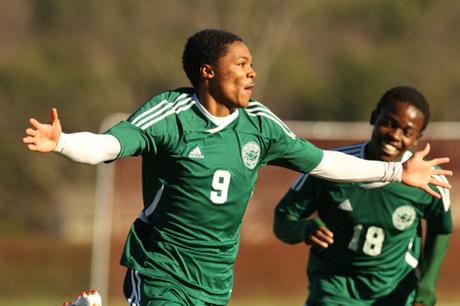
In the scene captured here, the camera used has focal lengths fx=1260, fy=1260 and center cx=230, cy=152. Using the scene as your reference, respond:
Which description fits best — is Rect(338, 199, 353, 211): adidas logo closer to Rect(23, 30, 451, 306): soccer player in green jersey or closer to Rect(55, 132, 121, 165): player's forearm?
Rect(23, 30, 451, 306): soccer player in green jersey

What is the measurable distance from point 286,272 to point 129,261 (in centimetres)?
1131

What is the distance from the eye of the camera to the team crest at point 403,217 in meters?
7.80

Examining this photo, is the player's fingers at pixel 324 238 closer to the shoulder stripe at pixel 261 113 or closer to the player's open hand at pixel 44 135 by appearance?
the shoulder stripe at pixel 261 113

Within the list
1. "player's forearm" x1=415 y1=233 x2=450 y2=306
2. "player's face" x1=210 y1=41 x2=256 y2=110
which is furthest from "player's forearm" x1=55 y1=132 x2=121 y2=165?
"player's forearm" x1=415 y1=233 x2=450 y2=306

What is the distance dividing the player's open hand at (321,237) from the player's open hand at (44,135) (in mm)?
1965

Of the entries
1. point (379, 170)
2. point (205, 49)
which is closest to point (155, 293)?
point (205, 49)

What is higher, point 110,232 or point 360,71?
point 360,71

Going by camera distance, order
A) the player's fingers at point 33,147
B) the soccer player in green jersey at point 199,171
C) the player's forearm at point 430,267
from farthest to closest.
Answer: the player's forearm at point 430,267, the soccer player in green jersey at point 199,171, the player's fingers at point 33,147

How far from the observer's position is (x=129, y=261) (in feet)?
22.0

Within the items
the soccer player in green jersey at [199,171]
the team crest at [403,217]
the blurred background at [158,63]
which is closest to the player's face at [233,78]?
the soccer player in green jersey at [199,171]

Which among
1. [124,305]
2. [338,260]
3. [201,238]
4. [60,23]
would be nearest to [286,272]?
[124,305]

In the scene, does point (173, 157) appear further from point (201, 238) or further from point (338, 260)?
point (338, 260)

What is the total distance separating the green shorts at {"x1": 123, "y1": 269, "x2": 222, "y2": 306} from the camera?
653 cm

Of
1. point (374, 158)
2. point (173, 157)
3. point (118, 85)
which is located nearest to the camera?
point (173, 157)
